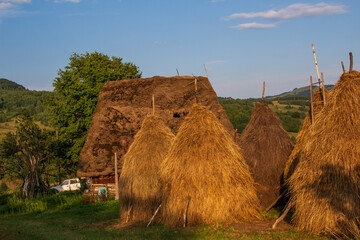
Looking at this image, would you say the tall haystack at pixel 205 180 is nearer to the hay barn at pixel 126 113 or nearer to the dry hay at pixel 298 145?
the dry hay at pixel 298 145

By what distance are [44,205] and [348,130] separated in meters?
15.0

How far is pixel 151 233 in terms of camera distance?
10.5 m

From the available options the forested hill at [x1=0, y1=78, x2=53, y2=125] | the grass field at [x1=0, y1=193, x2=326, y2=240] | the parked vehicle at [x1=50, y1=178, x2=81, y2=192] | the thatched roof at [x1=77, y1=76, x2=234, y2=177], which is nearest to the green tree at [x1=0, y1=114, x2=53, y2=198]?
the grass field at [x1=0, y1=193, x2=326, y2=240]

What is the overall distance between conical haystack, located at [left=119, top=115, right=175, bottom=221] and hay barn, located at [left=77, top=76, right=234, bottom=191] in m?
5.55

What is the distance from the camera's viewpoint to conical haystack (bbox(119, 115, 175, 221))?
41.9 ft

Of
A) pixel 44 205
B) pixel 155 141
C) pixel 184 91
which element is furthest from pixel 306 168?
pixel 44 205

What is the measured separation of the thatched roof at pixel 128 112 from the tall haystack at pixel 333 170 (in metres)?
8.75

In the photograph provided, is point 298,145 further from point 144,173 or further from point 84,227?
point 84,227

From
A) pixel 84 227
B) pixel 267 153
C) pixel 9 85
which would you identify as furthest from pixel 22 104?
pixel 267 153

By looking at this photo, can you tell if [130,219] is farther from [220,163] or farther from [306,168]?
[306,168]

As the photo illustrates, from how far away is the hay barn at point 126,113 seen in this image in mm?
19094

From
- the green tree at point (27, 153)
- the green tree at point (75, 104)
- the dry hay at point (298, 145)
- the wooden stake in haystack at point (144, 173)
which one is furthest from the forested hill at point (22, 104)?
the dry hay at point (298, 145)

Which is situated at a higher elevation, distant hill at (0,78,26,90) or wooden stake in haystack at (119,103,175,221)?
distant hill at (0,78,26,90)

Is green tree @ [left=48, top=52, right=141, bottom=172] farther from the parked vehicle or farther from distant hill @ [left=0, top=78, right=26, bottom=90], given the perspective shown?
distant hill @ [left=0, top=78, right=26, bottom=90]
